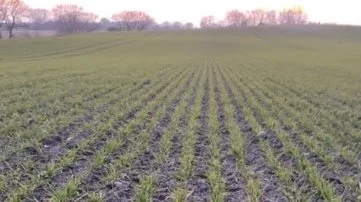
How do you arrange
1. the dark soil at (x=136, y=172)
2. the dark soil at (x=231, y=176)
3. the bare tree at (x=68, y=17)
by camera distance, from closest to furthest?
the dark soil at (x=136, y=172) → the dark soil at (x=231, y=176) → the bare tree at (x=68, y=17)

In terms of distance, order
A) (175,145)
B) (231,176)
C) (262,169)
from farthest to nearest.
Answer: (175,145) → (262,169) → (231,176)

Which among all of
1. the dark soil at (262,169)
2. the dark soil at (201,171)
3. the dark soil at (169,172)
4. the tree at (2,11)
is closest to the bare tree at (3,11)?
the tree at (2,11)

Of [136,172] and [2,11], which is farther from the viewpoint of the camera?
[2,11]

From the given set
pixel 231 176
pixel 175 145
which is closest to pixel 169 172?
pixel 231 176

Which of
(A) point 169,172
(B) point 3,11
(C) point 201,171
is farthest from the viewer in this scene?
(B) point 3,11

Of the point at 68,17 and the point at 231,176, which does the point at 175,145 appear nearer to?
the point at 231,176

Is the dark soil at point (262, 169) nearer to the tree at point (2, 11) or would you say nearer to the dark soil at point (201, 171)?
the dark soil at point (201, 171)

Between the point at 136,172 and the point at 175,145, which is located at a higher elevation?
the point at 136,172

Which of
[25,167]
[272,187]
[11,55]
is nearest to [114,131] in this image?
[25,167]

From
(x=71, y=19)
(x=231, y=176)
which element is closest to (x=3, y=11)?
(x=71, y=19)

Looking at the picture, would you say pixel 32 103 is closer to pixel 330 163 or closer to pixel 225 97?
pixel 225 97

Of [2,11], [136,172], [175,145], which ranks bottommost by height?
[175,145]

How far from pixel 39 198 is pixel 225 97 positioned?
1230 centimetres

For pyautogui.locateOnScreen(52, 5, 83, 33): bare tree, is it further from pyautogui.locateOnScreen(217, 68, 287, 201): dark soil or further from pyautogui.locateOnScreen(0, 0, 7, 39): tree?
pyautogui.locateOnScreen(217, 68, 287, 201): dark soil
